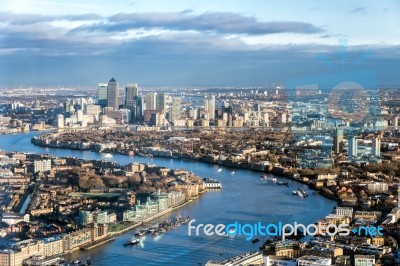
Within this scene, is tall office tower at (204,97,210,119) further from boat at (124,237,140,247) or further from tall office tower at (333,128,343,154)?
boat at (124,237,140,247)

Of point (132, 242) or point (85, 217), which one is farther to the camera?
point (85, 217)

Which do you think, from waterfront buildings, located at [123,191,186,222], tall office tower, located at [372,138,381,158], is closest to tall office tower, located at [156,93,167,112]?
waterfront buildings, located at [123,191,186,222]

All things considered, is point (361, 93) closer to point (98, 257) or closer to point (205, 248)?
point (205, 248)

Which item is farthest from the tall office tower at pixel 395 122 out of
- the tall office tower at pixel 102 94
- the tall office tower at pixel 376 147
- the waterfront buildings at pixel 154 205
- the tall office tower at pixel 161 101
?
the tall office tower at pixel 102 94

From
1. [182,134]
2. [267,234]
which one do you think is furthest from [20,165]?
[267,234]

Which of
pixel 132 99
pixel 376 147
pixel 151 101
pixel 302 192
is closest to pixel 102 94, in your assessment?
pixel 132 99

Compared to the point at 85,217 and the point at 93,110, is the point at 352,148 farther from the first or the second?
the point at 85,217
